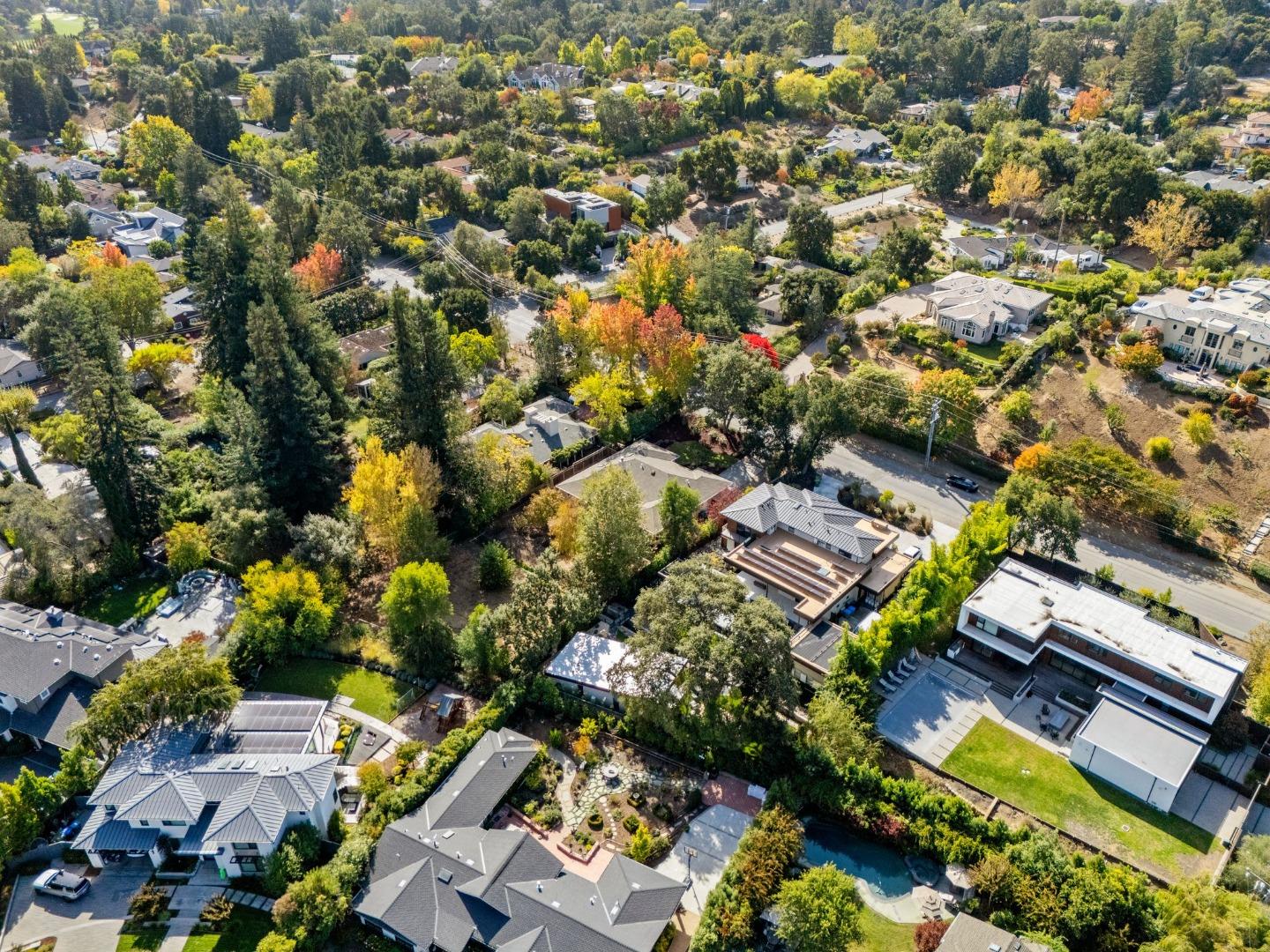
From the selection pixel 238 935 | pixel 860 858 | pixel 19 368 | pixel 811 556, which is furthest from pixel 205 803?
pixel 19 368

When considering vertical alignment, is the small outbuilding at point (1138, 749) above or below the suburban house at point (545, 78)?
below

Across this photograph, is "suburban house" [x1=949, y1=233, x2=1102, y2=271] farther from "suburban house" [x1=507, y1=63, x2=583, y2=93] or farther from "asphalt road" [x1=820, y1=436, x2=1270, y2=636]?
"suburban house" [x1=507, y1=63, x2=583, y2=93]

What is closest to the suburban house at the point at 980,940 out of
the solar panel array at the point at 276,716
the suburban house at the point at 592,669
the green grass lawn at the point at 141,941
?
the suburban house at the point at 592,669

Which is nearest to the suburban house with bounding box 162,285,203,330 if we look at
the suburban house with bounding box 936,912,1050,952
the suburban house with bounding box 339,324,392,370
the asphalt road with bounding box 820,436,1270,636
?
the suburban house with bounding box 339,324,392,370

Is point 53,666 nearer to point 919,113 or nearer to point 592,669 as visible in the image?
point 592,669

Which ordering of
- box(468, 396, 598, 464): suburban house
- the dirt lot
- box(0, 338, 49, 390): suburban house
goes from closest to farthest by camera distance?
the dirt lot → box(468, 396, 598, 464): suburban house → box(0, 338, 49, 390): suburban house

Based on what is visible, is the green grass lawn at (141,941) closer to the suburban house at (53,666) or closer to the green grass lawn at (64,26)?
the suburban house at (53,666)
